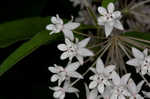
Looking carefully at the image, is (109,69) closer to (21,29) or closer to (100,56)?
(100,56)

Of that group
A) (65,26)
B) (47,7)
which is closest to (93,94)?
(65,26)

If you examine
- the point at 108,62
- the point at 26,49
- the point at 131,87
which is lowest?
the point at 131,87

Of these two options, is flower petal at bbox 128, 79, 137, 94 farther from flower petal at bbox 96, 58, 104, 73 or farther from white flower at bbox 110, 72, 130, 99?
flower petal at bbox 96, 58, 104, 73

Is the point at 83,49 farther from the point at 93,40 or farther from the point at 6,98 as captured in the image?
the point at 6,98

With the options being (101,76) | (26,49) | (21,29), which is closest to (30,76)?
(21,29)

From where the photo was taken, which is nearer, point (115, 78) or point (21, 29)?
point (115, 78)

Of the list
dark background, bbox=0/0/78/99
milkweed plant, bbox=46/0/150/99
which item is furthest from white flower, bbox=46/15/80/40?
dark background, bbox=0/0/78/99
